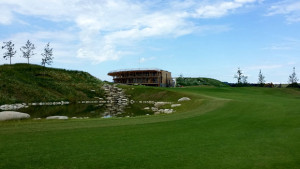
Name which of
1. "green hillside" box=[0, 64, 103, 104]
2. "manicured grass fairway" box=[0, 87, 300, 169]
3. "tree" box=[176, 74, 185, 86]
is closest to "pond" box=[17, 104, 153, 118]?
"green hillside" box=[0, 64, 103, 104]

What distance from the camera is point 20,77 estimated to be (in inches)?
1705

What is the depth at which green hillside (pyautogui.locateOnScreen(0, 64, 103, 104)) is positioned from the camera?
119ft

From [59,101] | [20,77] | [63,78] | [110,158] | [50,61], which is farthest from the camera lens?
[50,61]

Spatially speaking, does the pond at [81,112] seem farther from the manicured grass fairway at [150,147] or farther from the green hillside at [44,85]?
the manicured grass fairway at [150,147]

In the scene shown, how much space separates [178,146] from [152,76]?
68.9 metres

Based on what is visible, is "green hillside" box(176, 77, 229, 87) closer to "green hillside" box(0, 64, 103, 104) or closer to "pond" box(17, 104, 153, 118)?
"green hillside" box(0, 64, 103, 104)

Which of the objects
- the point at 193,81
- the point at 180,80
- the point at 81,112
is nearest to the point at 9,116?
the point at 81,112

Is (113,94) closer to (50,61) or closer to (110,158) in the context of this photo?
(50,61)

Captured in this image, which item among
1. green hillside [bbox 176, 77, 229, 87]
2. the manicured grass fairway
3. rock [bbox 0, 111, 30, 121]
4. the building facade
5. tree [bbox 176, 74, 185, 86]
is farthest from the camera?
green hillside [bbox 176, 77, 229, 87]

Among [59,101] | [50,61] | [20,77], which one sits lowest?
[59,101]

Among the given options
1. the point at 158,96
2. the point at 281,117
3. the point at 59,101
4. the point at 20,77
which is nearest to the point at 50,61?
the point at 20,77

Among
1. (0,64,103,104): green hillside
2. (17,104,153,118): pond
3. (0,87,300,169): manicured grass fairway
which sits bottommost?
(17,104,153,118): pond

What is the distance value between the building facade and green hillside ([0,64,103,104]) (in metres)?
22.5

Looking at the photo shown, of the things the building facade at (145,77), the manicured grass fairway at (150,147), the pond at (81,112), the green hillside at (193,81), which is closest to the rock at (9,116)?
the manicured grass fairway at (150,147)
